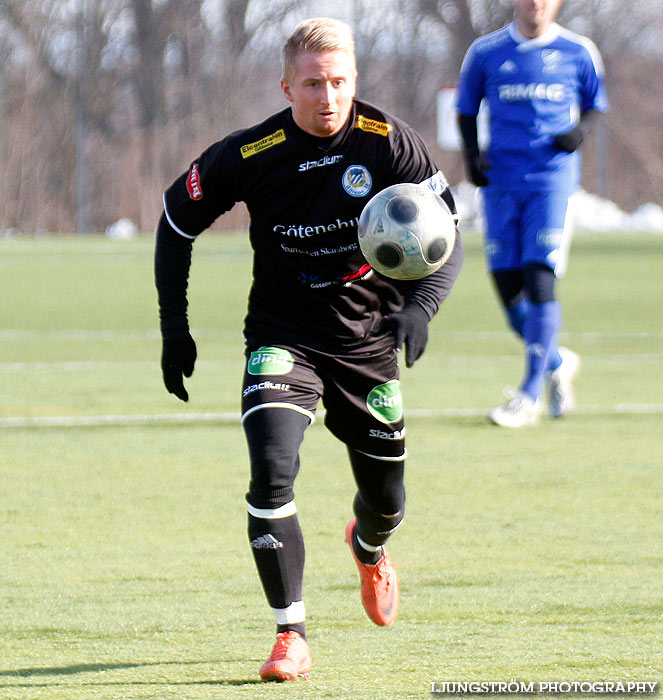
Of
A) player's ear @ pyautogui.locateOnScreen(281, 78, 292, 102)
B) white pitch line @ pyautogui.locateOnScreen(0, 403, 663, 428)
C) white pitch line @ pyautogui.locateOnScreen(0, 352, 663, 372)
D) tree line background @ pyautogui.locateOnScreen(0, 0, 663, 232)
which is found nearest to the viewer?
player's ear @ pyautogui.locateOnScreen(281, 78, 292, 102)

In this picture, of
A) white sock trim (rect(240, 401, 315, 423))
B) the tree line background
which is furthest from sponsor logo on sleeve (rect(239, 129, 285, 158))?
the tree line background

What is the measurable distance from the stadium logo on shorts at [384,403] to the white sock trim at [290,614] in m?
0.68

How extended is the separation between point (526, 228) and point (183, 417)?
2.31m

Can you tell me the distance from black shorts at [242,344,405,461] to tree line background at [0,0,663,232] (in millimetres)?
41152

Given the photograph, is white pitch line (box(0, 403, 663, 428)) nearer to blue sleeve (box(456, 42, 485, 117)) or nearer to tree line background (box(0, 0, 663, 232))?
blue sleeve (box(456, 42, 485, 117))

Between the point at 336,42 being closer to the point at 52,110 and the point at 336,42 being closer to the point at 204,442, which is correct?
the point at 204,442

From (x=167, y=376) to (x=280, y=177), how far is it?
2.33ft

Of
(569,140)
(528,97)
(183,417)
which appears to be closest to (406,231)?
(569,140)

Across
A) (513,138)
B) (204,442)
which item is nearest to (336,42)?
(204,442)

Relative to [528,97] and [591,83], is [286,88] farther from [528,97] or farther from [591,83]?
[591,83]

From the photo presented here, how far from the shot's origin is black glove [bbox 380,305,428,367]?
4.44 metres

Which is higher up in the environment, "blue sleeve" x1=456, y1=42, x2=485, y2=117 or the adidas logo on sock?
the adidas logo on sock

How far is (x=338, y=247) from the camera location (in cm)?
473

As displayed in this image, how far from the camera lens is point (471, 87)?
29.8ft
